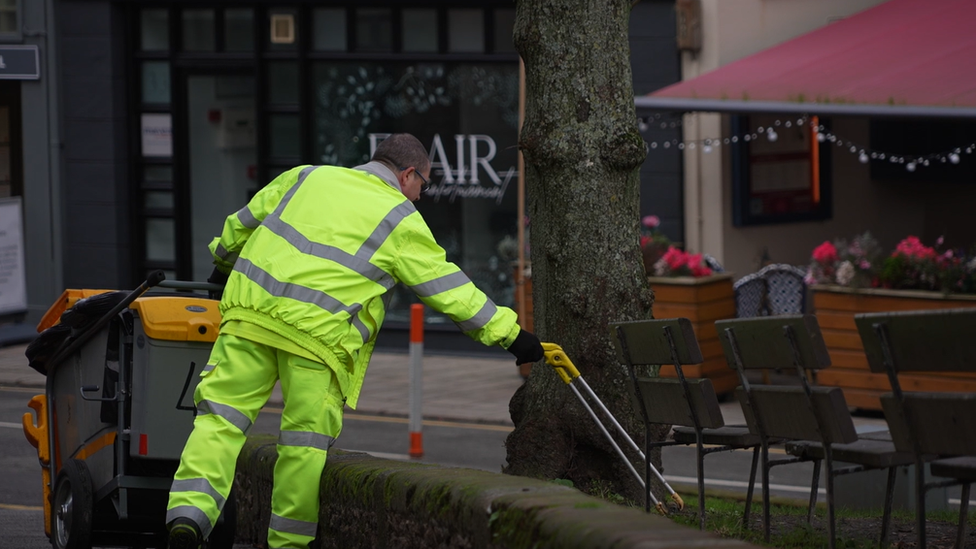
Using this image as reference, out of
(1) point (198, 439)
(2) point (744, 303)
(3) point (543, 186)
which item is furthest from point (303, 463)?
(2) point (744, 303)

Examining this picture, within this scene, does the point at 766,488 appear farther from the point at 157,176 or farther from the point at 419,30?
the point at 157,176

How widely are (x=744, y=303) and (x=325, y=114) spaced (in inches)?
212

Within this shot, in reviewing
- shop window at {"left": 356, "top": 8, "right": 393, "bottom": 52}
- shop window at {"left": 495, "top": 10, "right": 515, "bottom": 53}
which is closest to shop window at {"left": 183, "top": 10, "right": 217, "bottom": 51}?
shop window at {"left": 356, "top": 8, "right": 393, "bottom": 52}

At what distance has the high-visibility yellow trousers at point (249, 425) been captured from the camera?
4.72 m

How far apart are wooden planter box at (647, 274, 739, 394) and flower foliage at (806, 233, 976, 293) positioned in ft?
2.80

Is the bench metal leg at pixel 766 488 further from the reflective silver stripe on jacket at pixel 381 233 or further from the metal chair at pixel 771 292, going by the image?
the metal chair at pixel 771 292

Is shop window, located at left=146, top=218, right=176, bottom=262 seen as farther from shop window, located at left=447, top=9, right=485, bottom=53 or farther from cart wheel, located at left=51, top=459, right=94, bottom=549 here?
cart wheel, located at left=51, top=459, right=94, bottom=549

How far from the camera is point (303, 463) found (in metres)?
4.86

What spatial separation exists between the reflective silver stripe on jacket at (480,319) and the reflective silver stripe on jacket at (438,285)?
12 centimetres

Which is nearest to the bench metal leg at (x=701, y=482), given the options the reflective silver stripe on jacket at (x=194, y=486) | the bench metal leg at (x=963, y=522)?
the bench metal leg at (x=963, y=522)

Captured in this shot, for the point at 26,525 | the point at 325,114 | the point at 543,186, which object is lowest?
the point at 26,525

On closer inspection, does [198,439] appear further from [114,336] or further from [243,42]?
[243,42]

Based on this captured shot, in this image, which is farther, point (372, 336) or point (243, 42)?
point (243, 42)

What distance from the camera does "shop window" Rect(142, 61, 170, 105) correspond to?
51.3 ft
